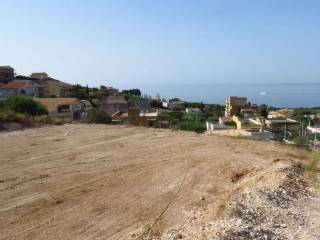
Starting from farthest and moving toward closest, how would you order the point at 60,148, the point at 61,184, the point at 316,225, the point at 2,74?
1. the point at 2,74
2. the point at 60,148
3. the point at 61,184
4. the point at 316,225

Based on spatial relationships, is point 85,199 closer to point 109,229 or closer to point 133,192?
point 133,192

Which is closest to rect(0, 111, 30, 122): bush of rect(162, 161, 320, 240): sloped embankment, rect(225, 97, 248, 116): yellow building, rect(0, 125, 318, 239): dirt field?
rect(0, 125, 318, 239): dirt field

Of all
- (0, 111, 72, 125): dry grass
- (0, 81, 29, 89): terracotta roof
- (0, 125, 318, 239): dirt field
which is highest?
(0, 81, 29, 89): terracotta roof

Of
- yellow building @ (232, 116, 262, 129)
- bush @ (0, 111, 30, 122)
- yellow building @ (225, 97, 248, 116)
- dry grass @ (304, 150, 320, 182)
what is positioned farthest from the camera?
yellow building @ (225, 97, 248, 116)

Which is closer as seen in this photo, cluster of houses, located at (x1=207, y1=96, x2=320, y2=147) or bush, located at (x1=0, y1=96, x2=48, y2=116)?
cluster of houses, located at (x1=207, y1=96, x2=320, y2=147)

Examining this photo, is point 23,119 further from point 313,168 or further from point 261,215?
point 261,215

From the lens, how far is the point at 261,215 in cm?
709

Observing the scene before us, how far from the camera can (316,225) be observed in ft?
22.2

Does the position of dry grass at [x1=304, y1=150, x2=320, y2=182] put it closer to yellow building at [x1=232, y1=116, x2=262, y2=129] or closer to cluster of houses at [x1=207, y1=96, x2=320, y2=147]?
cluster of houses at [x1=207, y1=96, x2=320, y2=147]

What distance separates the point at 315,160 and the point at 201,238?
565cm

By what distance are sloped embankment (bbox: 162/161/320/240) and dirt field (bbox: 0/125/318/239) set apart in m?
0.53

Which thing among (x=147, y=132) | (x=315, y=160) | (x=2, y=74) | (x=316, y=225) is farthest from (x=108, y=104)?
(x=316, y=225)

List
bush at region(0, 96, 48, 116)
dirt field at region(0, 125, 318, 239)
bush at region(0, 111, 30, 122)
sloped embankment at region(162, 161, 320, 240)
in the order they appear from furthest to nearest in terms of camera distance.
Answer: bush at region(0, 96, 48, 116) < bush at region(0, 111, 30, 122) < dirt field at region(0, 125, 318, 239) < sloped embankment at region(162, 161, 320, 240)

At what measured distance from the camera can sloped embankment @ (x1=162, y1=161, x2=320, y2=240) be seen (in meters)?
6.25
